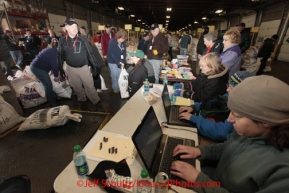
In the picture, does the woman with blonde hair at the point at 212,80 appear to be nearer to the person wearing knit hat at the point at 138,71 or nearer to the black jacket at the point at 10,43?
the person wearing knit hat at the point at 138,71

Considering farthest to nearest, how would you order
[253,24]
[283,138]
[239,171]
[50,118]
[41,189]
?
1. [253,24]
2. [50,118]
3. [41,189]
4. [239,171]
5. [283,138]

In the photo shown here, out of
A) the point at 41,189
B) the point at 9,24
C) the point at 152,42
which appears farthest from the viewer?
the point at 9,24

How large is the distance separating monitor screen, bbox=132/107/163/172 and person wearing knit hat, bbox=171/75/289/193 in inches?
7.7

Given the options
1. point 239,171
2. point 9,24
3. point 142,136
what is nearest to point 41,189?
point 142,136

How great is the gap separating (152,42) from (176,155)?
368cm

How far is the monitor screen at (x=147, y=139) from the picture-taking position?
86cm

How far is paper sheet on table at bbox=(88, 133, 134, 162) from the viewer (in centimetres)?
108

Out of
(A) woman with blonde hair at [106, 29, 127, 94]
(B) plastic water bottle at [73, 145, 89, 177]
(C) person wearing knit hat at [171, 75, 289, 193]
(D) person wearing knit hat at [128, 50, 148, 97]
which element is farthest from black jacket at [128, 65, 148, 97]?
(C) person wearing knit hat at [171, 75, 289, 193]

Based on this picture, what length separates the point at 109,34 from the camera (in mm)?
5895

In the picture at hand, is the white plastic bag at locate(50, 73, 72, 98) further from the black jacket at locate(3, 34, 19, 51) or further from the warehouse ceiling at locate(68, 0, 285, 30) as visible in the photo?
the warehouse ceiling at locate(68, 0, 285, 30)

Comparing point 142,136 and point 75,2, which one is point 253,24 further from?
point 142,136

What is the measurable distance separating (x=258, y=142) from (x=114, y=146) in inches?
38.4

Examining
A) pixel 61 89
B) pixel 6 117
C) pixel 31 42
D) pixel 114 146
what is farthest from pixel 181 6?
pixel 114 146

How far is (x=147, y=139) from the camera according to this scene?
0.98 meters
